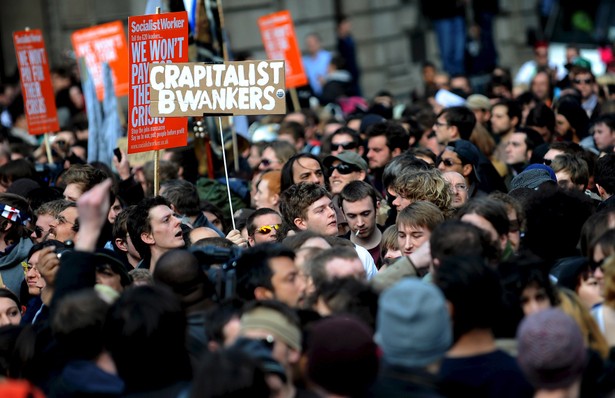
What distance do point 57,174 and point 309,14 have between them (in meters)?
12.4

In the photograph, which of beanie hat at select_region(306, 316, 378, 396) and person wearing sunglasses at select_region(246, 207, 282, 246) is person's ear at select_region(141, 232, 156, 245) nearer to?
person wearing sunglasses at select_region(246, 207, 282, 246)

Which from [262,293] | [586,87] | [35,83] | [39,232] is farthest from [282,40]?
[262,293]

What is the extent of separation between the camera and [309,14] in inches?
909

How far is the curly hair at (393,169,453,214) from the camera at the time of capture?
823 centimetres

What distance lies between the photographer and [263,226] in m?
8.29

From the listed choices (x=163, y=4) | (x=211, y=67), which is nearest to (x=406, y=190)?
(x=211, y=67)

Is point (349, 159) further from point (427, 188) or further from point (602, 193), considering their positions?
point (602, 193)

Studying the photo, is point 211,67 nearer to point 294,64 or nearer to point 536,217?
point 536,217

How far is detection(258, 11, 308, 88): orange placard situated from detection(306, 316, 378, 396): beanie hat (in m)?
10.7

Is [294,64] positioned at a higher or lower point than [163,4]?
lower

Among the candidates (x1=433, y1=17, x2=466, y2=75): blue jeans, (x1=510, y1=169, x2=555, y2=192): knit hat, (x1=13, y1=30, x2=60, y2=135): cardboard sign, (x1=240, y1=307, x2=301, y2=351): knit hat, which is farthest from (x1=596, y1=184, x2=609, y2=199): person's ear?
(x1=433, y1=17, x2=466, y2=75): blue jeans

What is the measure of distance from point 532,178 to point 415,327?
403 centimetres

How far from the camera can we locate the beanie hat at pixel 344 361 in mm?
4508

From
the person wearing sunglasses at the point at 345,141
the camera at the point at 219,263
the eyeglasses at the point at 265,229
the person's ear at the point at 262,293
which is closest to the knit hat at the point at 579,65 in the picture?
the person wearing sunglasses at the point at 345,141
